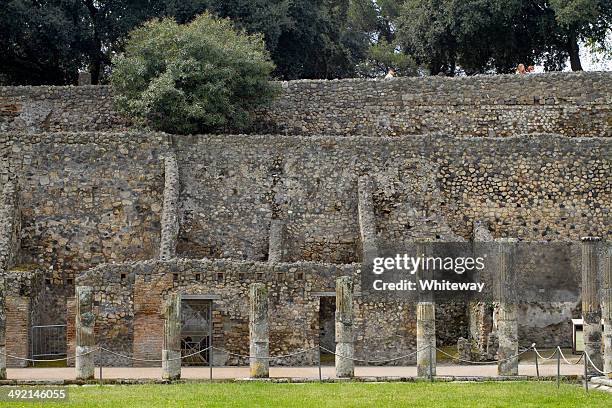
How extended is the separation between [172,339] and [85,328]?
7.88 feet

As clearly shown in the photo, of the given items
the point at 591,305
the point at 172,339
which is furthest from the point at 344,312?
the point at 591,305

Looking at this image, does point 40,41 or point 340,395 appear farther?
point 40,41

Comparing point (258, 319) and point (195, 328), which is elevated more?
point (258, 319)

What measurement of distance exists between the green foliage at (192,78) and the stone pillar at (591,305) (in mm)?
15549

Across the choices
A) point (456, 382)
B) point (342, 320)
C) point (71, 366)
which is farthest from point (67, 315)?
point (456, 382)

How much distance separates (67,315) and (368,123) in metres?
15.7

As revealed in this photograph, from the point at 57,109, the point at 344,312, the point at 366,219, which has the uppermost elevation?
the point at 57,109

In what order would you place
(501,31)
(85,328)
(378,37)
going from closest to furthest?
1. (85,328)
2. (501,31)
3. (378,37)

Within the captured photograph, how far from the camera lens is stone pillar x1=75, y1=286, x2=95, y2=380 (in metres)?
34.9

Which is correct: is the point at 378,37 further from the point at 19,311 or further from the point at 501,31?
the point at 19,311

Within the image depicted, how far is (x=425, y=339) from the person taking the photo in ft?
118

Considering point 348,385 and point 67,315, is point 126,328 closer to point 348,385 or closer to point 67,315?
point 67,315

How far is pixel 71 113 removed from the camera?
169ft

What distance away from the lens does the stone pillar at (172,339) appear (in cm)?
3459
